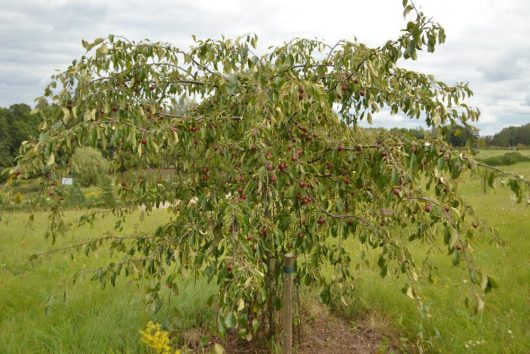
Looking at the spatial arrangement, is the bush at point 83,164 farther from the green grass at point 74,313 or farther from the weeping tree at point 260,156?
the green grass at point 74,313

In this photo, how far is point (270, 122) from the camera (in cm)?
209

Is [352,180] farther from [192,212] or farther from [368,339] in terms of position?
[368,339]

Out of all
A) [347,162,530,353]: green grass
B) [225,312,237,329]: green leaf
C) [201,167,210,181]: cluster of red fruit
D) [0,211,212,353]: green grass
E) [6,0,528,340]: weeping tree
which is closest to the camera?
[225,312,237,329]: green leaf

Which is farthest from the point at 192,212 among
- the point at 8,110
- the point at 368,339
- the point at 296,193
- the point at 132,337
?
the point at 8,110

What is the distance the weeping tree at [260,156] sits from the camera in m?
1.94

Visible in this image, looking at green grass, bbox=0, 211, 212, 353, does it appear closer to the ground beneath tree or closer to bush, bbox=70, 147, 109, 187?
bush, bbox=70, 147, 109, 187

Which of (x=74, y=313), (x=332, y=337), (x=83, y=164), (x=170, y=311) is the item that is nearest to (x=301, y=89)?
(x=83, y=164)

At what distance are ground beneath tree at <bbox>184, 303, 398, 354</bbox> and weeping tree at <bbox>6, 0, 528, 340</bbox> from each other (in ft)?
1.39

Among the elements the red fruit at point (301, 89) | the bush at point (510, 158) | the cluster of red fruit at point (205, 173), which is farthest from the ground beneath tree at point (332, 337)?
the bush at point (510, 158)

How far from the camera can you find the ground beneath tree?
3.53 m

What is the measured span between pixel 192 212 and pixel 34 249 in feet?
19.2

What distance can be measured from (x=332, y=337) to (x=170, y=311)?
1.58m

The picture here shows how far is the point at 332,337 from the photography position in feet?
12.6

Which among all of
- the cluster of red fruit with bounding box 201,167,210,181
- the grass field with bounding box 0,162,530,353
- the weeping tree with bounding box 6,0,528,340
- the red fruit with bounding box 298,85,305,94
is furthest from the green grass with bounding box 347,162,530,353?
the cluster of red fruit with bounding box 201,167,210,181
